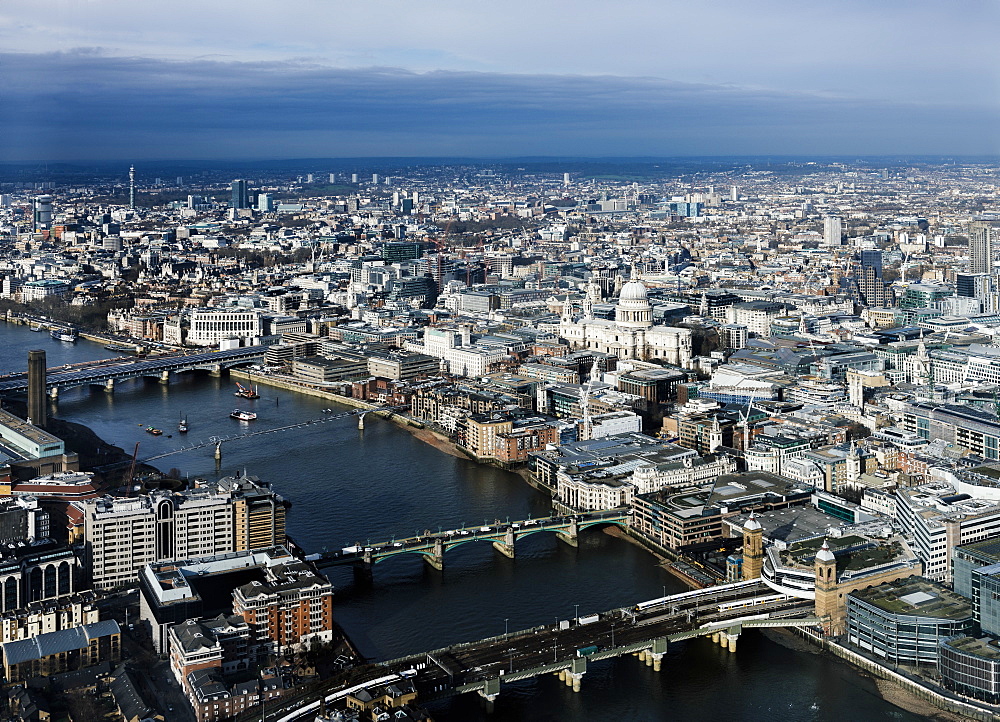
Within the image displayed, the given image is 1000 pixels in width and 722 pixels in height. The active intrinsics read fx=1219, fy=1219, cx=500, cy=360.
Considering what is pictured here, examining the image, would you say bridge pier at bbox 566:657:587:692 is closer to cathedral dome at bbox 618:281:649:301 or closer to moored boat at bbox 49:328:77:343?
cathedral dome at bbox 618:281:649:301

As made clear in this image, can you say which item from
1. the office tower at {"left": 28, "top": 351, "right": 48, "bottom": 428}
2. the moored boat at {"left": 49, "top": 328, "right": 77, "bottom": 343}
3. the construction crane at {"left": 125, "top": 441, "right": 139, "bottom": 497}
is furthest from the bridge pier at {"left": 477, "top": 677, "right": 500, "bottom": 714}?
the moored boat at {"left": 49, "top": 328, "right": 77, "bottom": 343}

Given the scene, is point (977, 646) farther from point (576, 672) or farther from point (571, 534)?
point (571, 534)

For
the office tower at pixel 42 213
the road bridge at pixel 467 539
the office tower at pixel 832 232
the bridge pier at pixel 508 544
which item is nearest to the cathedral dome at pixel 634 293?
the road bridge at pixel 467 539

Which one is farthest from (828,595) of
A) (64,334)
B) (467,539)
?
(64,334)

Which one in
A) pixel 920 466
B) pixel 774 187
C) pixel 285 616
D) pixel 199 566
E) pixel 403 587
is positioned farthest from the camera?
pixel 774 187

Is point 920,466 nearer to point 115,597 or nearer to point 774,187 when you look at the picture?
point 115,597

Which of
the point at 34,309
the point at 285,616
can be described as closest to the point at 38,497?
the point at 285,616
